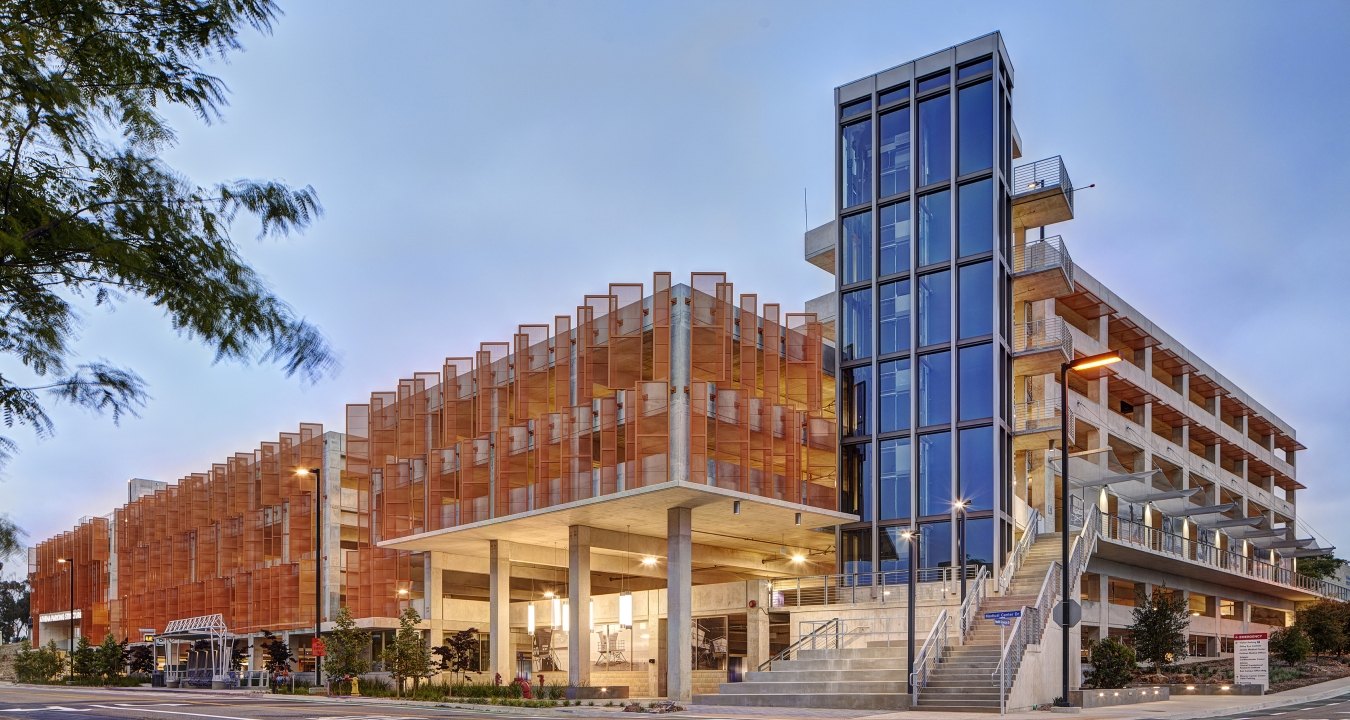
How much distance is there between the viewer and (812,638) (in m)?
42.2

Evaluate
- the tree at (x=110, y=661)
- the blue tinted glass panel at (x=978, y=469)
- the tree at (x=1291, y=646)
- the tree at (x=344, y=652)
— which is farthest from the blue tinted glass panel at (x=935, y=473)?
the tree at (x=110, y=661)

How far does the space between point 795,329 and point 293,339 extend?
4207 cm

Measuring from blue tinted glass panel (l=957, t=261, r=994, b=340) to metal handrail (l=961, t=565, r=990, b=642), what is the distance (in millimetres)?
11274

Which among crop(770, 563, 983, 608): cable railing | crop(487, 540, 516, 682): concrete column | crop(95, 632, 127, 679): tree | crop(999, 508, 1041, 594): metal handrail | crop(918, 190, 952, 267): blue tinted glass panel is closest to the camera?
crop(999, 508, 1041, 594): metal handrail

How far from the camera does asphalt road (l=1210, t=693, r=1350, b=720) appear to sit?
29078 millimetres

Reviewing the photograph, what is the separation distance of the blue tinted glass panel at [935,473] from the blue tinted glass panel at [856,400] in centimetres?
285

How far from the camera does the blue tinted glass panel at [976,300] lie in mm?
47438

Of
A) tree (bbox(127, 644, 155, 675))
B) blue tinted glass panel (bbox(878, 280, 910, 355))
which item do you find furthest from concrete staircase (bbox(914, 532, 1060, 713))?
tree (bbox(127, 644, 155, 675))

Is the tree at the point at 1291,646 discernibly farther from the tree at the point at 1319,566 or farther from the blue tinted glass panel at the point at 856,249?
the tree at the point at 1319,566

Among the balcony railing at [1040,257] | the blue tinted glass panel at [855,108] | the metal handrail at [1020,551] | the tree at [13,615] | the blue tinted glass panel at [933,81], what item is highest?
the blue tinted glass panel at [933,81]

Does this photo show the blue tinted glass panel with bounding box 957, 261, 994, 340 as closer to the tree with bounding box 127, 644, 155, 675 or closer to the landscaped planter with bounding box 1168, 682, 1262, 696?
the landscaped planter with bounding box 1168, 682, 1262, 696

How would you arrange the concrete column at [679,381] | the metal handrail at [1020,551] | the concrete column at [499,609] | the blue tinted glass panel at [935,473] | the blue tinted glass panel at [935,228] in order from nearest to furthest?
the metal handrail at [1020,551], the concrete column at [679,381], the blue tinted glass panel at [935,473], the blue tinted glass panel at [935,228], the concrete column at [499,609]

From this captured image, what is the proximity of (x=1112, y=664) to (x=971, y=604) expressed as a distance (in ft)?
15.3

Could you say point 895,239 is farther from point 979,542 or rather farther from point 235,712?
point 235,712
